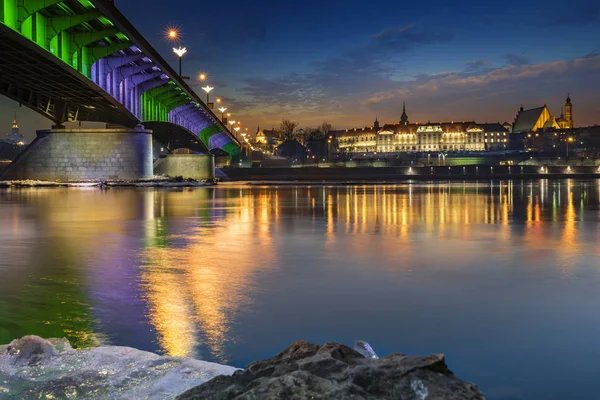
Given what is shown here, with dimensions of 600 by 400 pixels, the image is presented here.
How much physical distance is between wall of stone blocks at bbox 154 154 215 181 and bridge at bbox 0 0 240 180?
68.5ft

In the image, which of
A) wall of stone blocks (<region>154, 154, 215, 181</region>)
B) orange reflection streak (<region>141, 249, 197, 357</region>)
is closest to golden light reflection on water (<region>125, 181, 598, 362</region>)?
orange reflection streak (<region>141, 249, 197, 357</region>)

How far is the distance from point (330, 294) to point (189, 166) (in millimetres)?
93229

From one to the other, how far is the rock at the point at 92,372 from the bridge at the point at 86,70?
2563 cm

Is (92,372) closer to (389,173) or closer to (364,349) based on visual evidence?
(364,349)

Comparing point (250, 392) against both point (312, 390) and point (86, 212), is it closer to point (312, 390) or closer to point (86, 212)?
point (312, 390)

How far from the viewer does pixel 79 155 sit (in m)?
63.0

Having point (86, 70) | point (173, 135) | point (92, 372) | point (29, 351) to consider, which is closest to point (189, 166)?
point (173, 135)

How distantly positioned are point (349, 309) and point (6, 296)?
440 cm

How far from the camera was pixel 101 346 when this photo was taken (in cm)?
619

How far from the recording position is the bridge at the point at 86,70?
110 feet

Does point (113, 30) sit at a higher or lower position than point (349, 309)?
higher

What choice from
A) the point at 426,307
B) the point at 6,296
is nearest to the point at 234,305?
the point at 426,307

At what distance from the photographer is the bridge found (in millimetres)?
33656

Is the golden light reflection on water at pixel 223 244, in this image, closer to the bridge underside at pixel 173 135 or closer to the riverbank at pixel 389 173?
the bridge underside at pixel 173 135
